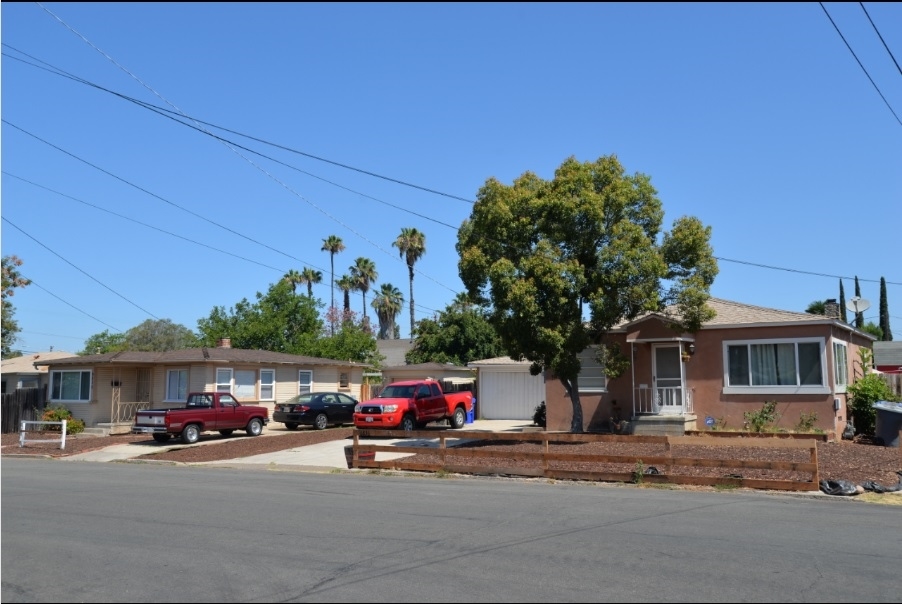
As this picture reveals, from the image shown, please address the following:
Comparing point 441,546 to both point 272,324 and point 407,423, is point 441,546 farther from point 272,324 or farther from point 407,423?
point 272,324

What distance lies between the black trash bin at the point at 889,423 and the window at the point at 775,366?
5.06ft

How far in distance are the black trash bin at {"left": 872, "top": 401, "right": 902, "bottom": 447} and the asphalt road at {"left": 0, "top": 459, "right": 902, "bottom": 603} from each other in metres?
9.10

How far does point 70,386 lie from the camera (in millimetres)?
32812

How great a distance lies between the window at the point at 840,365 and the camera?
929 inches

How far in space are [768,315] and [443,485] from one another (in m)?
13.4

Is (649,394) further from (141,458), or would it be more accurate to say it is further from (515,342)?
(141,458)

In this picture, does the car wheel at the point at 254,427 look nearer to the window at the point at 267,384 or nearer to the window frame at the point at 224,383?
the window frame at the point at 224,383

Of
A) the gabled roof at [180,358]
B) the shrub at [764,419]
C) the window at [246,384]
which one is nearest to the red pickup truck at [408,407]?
the gabled roof at [180,358]

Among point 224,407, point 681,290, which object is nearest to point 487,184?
point 681,290

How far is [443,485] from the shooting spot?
619 inches

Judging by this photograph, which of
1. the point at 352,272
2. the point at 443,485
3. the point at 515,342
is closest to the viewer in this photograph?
the point at 443,485

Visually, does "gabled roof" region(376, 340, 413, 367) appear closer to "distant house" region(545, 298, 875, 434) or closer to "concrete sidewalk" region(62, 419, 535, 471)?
"concrete sidewalk" region(62, 419, 535, 471)

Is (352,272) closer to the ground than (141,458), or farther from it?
farther from it

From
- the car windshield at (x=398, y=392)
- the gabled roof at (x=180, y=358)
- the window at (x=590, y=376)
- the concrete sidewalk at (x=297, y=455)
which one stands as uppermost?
the gabled roof at (x=180, y=358)
